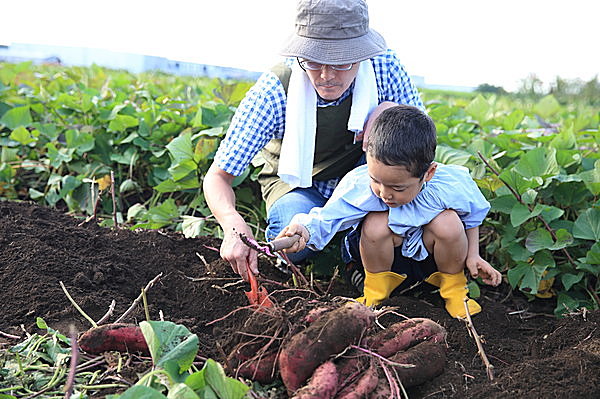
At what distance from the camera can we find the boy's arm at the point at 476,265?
7.60 feet

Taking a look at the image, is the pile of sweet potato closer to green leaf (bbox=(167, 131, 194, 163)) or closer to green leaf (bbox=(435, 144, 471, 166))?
green leaf (bbox=(435, 144, 471, 166))

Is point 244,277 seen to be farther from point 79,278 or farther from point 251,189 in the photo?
point 251,189

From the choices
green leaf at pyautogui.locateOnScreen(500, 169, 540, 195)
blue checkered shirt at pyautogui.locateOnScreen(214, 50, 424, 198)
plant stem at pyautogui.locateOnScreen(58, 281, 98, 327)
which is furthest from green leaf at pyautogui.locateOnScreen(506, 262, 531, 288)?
plant stem at pyautogui.locateOnScreen(58, 281, 98, 327)

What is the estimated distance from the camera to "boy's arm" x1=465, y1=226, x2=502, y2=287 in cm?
232

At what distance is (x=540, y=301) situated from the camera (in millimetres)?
2873

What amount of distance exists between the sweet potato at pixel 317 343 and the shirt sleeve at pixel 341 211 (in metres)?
0.64

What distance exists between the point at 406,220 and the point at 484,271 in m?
0.37

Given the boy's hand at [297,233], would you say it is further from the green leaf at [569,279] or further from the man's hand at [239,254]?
the green leaf at [569,279]

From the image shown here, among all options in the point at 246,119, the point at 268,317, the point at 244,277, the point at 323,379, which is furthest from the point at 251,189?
the point at 323,379

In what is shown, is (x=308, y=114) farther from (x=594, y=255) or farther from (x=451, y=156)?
(x=594, y=255)

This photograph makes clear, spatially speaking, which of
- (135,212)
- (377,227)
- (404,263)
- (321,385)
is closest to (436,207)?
(377,227)

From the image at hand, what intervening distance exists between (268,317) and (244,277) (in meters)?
0.48

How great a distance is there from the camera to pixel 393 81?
2.65 m

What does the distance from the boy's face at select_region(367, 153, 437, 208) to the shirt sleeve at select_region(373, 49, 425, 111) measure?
0.63 m
